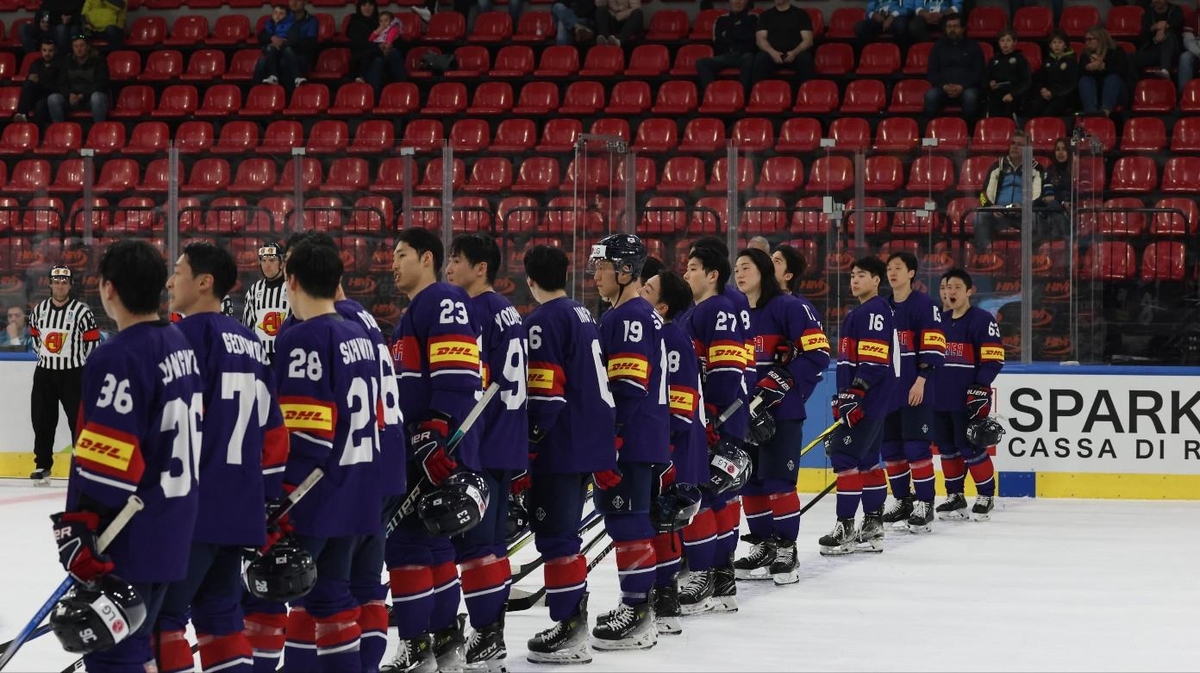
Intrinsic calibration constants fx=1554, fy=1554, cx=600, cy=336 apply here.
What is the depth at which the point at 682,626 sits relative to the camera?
6.19 m

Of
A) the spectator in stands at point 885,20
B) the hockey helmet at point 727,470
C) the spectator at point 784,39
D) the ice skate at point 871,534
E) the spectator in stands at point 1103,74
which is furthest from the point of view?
the spectator in stands at point 885,20

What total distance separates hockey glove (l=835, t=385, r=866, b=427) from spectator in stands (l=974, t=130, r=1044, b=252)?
2.73 metres

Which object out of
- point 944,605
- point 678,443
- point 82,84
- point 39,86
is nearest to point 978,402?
point 944,605

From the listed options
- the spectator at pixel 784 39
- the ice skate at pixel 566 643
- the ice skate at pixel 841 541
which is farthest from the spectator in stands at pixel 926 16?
the ice skate at pixel 566 643

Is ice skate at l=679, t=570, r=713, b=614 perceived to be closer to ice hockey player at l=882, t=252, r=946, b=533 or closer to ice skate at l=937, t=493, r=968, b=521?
ice hockey player at l=882, t=252, r=946, b=533

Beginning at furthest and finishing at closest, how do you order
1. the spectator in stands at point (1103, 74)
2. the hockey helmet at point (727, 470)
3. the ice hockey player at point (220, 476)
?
the spectator in stands at point (1103, 74), the hockey helmet at point (727, 470), the ice hockey player at point (220, 476)

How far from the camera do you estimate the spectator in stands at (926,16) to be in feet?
47.0

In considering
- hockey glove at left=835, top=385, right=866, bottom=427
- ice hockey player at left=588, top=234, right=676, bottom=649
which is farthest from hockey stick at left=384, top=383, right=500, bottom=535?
hockey glove at left=835, top=385, right=866, bottom=427

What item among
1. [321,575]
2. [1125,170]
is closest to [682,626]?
[321,575]

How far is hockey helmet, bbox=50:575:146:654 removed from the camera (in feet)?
10.9

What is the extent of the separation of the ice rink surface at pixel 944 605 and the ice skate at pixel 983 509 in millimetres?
84

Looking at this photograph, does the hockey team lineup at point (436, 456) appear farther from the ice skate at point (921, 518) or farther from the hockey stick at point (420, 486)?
the ice skate at point (921, 518)

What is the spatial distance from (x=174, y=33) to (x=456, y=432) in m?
13.1

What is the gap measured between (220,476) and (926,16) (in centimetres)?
1174
